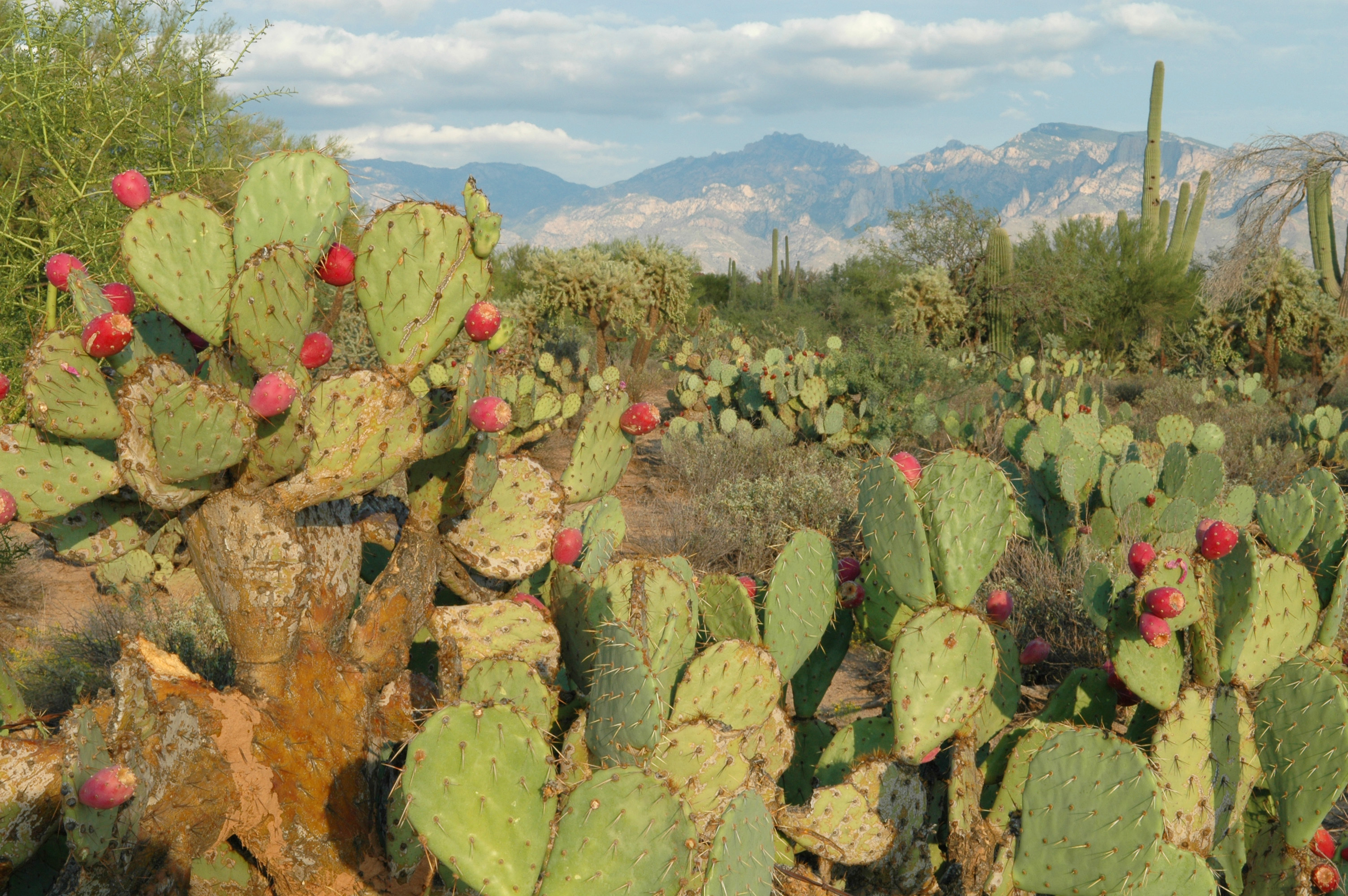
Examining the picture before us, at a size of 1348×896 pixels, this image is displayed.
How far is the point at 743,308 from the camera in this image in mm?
25594

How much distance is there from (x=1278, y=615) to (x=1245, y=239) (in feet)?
46.7

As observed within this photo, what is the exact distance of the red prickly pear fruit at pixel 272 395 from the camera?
5.61 ft

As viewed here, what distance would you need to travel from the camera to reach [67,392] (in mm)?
1821

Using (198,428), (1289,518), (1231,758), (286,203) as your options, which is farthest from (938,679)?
(286,203)

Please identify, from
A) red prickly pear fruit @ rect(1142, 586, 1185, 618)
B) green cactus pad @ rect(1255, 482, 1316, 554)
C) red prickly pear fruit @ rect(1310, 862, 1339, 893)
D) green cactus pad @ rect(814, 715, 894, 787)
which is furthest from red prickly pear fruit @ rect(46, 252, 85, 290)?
green cactus pad @ rect(1255, 482, 1316, 554)

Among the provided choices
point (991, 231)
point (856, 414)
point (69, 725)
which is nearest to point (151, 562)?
point (69, 725)

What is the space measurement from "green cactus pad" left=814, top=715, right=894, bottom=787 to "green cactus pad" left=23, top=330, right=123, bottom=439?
1.95 m

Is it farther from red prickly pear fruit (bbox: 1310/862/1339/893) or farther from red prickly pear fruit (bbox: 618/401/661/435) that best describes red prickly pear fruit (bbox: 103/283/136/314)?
red prickly pear fruit (bbox: 1310/862/1339/893)

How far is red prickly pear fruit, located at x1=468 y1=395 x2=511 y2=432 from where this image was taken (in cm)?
199

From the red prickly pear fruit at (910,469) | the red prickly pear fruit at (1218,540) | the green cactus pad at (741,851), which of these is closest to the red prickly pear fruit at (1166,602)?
the red prickly pear fruit at (1218,540)

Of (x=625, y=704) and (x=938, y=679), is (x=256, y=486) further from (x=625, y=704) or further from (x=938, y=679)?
(x=938, y=679)

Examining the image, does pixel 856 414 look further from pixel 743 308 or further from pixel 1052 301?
pixel 743 308

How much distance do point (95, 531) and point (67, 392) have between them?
2.07 feet

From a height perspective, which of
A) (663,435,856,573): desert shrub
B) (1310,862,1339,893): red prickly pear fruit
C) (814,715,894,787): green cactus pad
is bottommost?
(663,435,856,573): desert shrub
